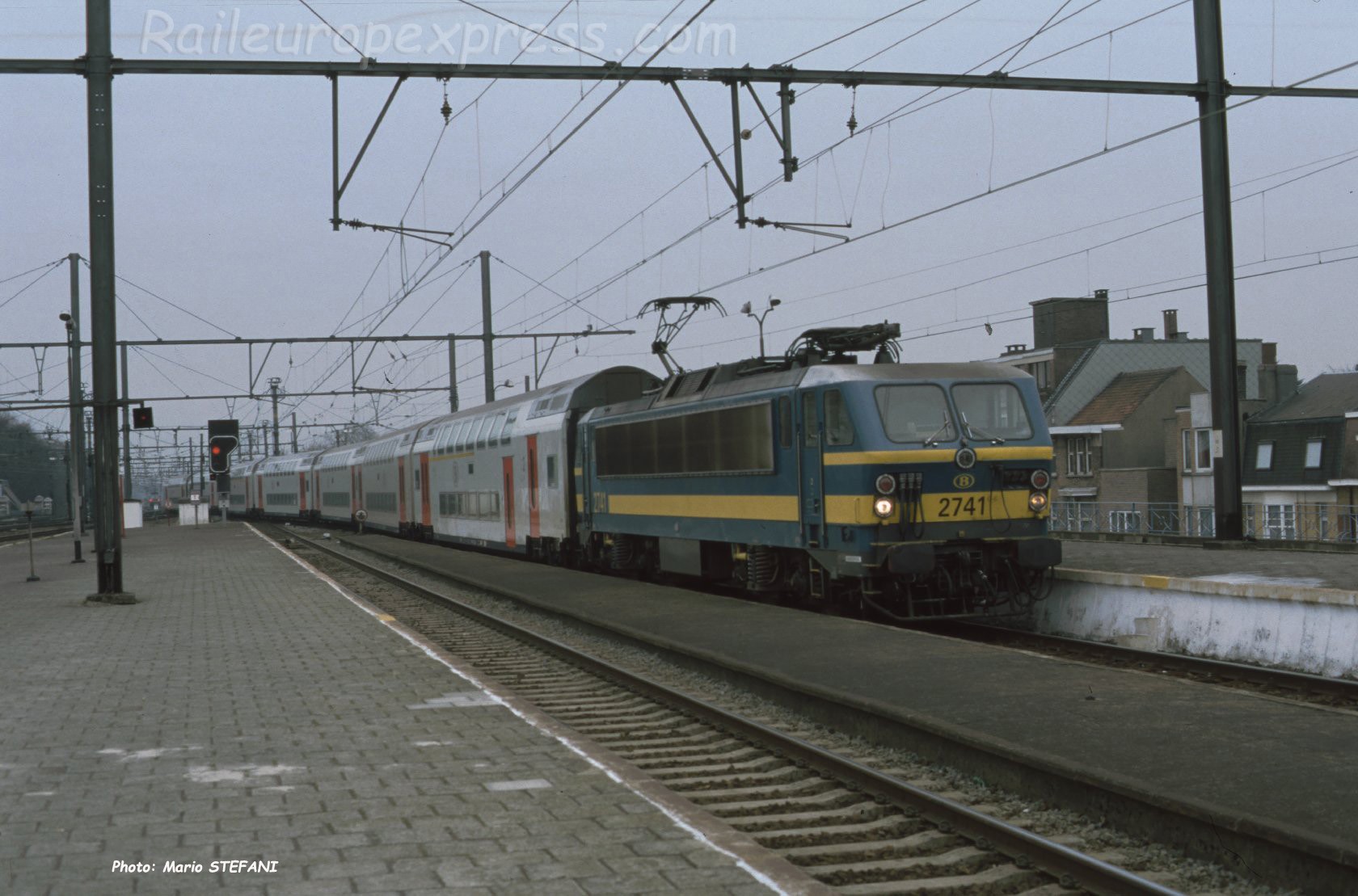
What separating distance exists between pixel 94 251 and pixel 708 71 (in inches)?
349

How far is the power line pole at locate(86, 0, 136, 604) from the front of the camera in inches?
694

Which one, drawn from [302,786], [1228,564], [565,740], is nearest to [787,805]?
[565,740]

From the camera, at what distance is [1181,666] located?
11500mm

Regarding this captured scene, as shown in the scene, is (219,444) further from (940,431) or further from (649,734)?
(649,734)

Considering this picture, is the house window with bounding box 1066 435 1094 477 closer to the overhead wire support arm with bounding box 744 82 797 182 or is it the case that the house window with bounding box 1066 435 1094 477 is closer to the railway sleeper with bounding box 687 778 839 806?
the overhead wire support arm with bounding box 744 82 797 182

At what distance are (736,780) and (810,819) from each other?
1043mm

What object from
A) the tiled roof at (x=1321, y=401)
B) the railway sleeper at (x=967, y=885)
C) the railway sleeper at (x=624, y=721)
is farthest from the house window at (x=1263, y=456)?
the railway sleeper at (x=967, y=885)

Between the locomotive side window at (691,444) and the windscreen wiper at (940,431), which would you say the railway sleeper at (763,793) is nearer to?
the windscreen wiper at (940,431)

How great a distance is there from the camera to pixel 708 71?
15.2 m

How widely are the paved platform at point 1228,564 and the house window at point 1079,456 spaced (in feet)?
115

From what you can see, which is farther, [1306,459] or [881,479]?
[1306,459]

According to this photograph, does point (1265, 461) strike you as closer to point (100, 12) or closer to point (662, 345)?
point (662, 345)

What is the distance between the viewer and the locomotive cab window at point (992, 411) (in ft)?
47.0

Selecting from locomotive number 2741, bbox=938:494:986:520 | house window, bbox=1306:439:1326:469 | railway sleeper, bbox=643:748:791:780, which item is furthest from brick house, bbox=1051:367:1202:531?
railway sleeper, bbox=643:748:791:780
